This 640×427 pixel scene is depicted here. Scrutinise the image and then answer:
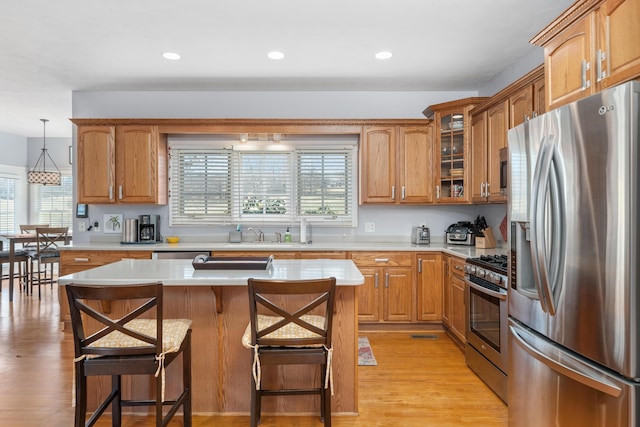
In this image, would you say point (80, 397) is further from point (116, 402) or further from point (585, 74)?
point (585, 74)

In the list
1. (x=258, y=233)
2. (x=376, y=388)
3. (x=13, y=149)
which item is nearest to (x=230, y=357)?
(x=376, y=388)

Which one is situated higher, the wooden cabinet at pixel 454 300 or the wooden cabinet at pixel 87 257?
the wooden cabinet at pixel 87 257

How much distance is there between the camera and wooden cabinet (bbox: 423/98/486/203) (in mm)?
3971

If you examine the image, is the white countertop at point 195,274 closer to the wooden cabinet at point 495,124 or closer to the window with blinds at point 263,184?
the wooden cabinet at point 495,124

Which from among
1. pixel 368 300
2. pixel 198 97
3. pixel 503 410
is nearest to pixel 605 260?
pixel 503 410

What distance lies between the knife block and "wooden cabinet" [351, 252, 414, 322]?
0.72 meters

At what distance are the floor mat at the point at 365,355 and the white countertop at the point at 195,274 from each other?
3.47 ft

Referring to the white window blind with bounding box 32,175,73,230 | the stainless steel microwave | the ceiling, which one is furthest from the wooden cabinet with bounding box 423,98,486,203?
the white window blind with bounding box 32,175,73,230

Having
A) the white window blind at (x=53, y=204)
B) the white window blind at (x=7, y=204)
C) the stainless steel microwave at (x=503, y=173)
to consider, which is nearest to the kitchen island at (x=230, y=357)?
the stainless steel microwave at (x=503, y=173)

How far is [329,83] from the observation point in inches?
168

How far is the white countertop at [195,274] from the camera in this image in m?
2.06

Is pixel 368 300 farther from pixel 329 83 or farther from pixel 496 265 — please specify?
pixel 329 83

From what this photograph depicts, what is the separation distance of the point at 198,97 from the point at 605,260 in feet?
14.5

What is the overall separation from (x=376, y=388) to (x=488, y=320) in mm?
982
